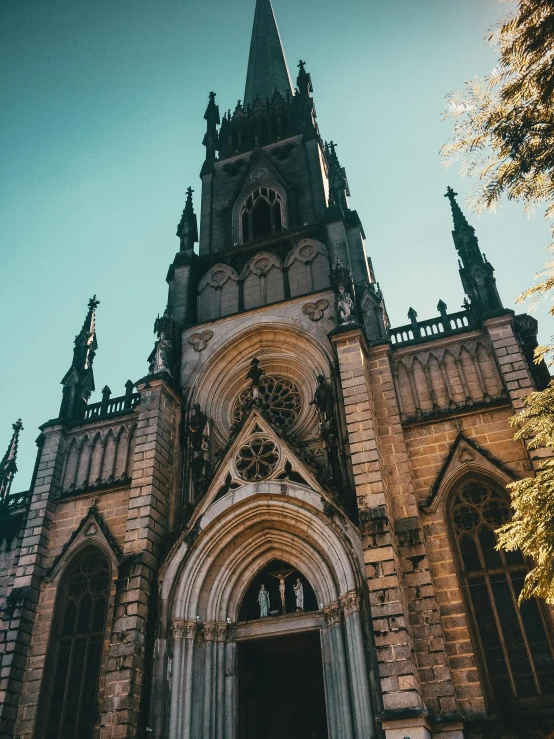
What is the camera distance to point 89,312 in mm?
24188

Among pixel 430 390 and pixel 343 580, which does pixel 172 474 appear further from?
pixel 430 390

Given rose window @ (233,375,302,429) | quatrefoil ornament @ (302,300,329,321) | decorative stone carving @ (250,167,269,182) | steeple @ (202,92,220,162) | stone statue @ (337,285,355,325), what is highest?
steeple @ (202,92,220,162)

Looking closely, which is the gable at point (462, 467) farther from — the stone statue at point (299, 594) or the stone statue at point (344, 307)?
the stone statue at point (344, 307)

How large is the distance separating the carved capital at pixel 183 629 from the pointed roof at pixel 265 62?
27.6 metres

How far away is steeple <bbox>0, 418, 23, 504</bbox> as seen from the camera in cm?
2195

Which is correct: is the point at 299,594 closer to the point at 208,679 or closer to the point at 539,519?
the point at 208,679

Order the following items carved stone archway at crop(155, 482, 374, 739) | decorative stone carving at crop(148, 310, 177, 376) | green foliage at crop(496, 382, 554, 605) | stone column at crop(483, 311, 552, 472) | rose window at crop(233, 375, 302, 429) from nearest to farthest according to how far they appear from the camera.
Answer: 1. green foliage at crop(496, 382, 554, 605)
2. carved stone archway at crop(155, 482, 374, 739)
3. stone column at crop(483, 311, 552, 472)
4. rose window at crop(233, 375, 302, 429)
5. decorative stone carving at crop(148, 310, 177, 376)

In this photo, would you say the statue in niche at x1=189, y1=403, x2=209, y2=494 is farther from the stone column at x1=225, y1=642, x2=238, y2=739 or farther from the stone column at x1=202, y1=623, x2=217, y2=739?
the stone column at x1=225, y1=642, x2=238, y2=739

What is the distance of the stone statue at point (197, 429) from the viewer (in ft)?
60.9

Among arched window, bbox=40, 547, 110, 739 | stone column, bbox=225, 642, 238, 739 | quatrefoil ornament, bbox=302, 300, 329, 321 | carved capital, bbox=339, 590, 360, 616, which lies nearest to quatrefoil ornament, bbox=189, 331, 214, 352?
quatrefoil ornament, bbox=302, 300, 329, 321

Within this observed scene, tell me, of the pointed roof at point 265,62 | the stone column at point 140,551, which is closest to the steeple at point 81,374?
the stone column at point 140,551

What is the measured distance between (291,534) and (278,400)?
4.93m

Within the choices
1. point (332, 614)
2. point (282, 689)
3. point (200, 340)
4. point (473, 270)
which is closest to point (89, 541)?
point (282, 689)

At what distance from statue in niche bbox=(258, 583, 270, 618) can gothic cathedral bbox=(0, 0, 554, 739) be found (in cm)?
29
